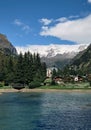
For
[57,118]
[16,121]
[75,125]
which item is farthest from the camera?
[57,118]

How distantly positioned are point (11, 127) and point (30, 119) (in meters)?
11.1

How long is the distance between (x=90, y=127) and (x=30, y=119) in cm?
1589

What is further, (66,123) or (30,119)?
(30,119)

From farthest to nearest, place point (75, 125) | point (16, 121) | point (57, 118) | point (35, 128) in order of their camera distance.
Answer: point (57, 118) → point (16, 121) → point (75, 125) → point (35, 128)

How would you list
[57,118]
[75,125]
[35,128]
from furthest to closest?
1. [57,118]
2. [75,125]
3. [35,128]

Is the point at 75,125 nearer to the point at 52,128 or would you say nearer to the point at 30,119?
the point at 52,128

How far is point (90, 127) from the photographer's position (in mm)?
63094

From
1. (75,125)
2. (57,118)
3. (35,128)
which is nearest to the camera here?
(35,128)

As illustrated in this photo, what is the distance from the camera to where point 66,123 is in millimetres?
68688

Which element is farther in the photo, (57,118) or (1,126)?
(57,118)

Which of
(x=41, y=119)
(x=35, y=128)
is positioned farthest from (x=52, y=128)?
(x=41, y=119)

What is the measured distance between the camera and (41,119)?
74.4 m

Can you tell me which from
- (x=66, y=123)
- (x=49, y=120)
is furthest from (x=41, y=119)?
(x=66, y=123)

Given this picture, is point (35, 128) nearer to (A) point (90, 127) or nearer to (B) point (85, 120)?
(A) point (90, 127)
